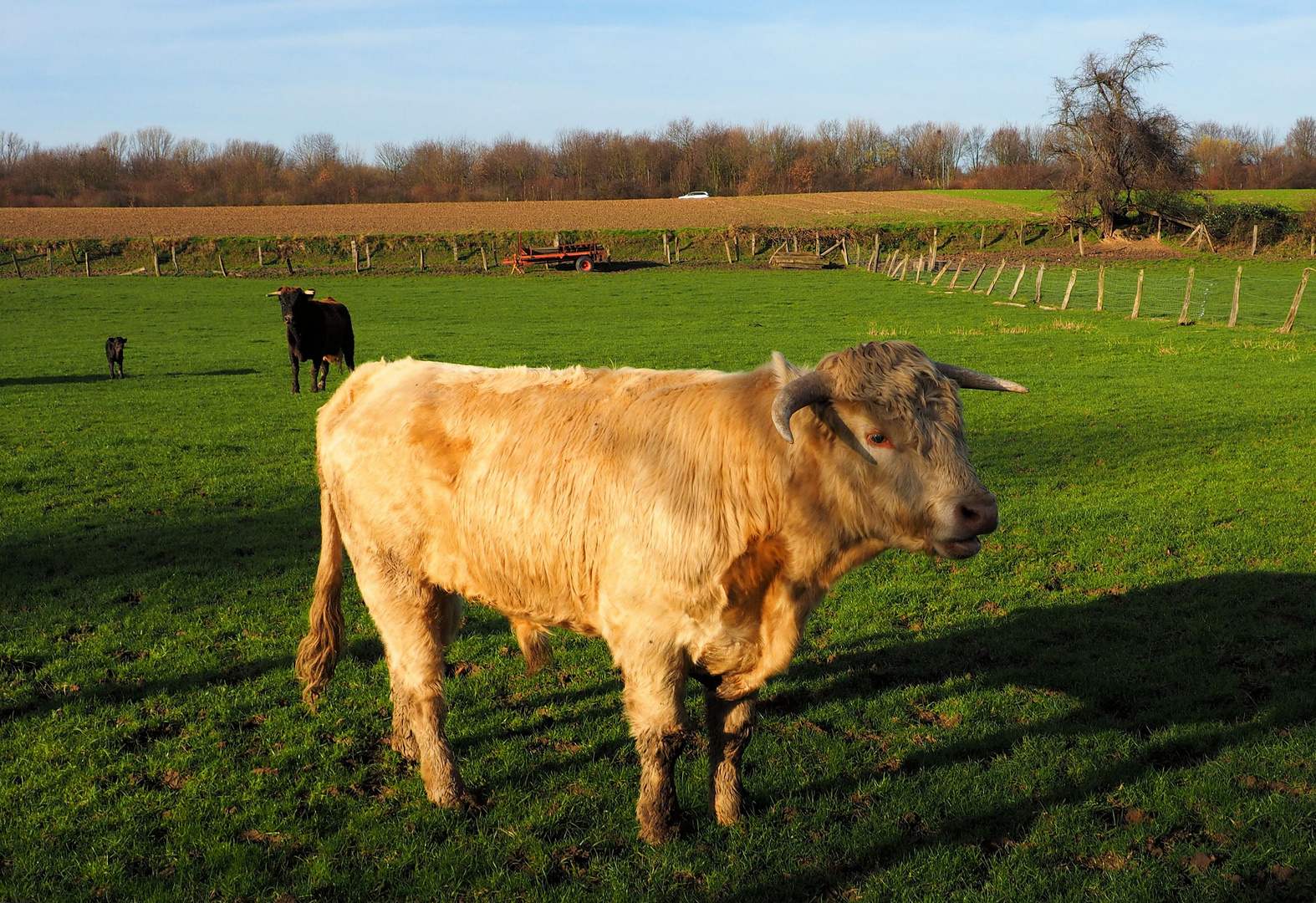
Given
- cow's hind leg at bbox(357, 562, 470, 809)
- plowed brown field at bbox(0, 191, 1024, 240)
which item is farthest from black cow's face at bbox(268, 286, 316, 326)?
plowed brown field at bbox(0, 191, 1024, 240)

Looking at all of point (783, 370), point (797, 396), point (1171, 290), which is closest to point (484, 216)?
point (1171, 290)

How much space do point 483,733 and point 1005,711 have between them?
10.4 feet

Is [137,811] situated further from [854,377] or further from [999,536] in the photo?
[999,536]

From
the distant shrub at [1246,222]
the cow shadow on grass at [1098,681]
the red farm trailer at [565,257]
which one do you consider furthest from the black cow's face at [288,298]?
the distant shrub at [1246,222]

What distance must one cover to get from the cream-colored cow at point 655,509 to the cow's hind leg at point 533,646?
23.5 inches

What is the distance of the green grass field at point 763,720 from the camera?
410cm

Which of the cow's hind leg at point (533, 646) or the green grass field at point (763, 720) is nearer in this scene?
the green grass field at point (763, 720)

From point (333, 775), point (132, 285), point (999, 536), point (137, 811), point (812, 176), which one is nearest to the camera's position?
point (137, 811)

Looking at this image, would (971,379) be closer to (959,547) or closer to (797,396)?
(959,547)

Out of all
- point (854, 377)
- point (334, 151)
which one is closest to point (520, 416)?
point (854, 377)

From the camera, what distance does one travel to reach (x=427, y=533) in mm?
4633

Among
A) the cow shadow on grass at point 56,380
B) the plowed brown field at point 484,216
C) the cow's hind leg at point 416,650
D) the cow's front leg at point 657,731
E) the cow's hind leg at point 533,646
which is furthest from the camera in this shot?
the plowed brown field at point 484,216

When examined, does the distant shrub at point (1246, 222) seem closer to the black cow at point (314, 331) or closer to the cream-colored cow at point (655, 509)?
the black cow at point (314, 331)

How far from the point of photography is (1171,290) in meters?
38.3
